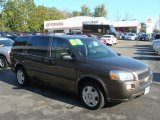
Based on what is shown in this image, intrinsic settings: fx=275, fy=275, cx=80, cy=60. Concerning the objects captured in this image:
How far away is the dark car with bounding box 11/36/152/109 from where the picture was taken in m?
5.95

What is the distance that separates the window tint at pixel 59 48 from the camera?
7031mm

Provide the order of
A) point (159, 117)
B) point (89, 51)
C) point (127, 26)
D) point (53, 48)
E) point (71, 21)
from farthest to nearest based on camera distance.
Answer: point (127, 26), point (71, 21), point (53, 48), point (89, 51), point (159, 117)

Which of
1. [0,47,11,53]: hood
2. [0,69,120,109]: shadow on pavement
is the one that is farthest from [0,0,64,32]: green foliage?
[0,69,120,109]: shadow on pavement

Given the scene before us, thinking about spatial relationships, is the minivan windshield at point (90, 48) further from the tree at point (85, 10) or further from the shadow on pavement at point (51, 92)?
the tree at point (85, 10)

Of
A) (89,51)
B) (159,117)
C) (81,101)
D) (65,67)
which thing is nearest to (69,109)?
(81,101)

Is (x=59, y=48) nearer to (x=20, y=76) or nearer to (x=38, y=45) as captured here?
(x=38, y=45)

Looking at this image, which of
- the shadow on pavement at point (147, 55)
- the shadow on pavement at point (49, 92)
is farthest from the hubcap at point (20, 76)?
the shadow on pavement at point (147, 55)

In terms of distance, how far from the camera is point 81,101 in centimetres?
671

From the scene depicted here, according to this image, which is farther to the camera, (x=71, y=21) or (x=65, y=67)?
(x=71, y=21)

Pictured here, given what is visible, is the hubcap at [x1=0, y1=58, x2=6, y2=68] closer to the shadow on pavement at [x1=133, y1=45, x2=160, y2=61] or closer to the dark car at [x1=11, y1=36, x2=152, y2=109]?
the dark car at [x1=11, y1=36, x2=152, y2=109]

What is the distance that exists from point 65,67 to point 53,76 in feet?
1.96

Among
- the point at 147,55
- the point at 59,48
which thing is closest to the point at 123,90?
the point at 59,48

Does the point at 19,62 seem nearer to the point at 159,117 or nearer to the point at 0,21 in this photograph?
the point at 159,117

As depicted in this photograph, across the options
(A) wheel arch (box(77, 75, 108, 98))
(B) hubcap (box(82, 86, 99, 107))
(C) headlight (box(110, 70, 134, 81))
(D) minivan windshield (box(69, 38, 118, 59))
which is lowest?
(B) hubcap (box(82, 86, 99, 107))
